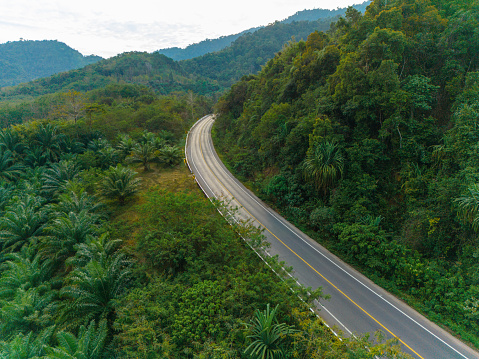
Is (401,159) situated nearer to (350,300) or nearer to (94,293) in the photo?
(350,300)

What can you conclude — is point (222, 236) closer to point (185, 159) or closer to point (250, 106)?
point (185, 159)

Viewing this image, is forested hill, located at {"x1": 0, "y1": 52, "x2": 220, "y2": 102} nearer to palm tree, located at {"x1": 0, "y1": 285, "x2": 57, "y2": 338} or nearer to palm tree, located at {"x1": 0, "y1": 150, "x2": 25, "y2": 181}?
palm tree, located at {"x1": 0, "y1": 150, "x2": 25, "y2": 181}

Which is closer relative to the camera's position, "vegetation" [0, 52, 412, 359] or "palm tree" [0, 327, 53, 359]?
"palm tree" [0, 327, 53, 359]

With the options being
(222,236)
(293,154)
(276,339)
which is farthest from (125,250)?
(293,154)

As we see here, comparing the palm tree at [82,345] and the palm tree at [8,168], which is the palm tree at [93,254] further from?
the palm tree at [8,168]

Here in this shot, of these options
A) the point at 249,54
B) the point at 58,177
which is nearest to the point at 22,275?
the point at 58,177

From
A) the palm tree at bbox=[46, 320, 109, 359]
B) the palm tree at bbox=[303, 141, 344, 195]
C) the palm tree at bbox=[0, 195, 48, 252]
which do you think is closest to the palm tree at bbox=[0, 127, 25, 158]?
the palm tree at bbox=[0, 195, 48, 252]
